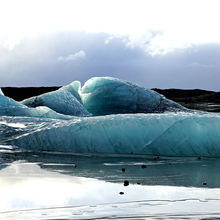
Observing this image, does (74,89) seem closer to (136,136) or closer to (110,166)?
(136,136)

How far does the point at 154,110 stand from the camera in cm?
1394

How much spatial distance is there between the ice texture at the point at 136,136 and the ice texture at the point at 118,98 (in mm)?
5587

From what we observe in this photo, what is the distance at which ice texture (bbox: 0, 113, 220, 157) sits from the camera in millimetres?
7426

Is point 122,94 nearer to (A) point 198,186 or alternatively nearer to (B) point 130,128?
(B) point 130,128

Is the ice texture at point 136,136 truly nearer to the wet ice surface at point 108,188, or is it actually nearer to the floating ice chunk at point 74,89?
the wet ice surface at point 108,188

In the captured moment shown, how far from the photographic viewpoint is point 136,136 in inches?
299

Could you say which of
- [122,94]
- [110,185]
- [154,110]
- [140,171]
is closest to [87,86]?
[122,94]

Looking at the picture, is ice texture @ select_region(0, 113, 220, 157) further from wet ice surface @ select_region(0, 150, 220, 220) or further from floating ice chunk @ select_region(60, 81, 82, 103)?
floating ice chunk @ select_region(60, 81, 82, 103)

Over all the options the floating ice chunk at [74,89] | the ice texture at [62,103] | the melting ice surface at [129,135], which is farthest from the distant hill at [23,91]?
the melting ice surface at [129,135]

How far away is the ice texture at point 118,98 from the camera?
13.7 meters

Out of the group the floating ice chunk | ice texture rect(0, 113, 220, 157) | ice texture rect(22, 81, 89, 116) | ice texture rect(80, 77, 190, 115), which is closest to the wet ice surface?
ice texture rect(0, 113, 220, 157)

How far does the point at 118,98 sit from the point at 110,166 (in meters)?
7.78

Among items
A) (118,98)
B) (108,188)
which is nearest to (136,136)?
(108,188)

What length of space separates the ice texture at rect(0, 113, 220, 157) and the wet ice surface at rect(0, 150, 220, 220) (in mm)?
498
